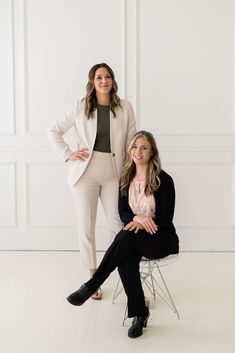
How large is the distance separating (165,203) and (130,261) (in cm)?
39

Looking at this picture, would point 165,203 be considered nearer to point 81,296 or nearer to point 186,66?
point 81,296

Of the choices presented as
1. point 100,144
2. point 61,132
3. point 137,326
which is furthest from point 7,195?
point 137,326

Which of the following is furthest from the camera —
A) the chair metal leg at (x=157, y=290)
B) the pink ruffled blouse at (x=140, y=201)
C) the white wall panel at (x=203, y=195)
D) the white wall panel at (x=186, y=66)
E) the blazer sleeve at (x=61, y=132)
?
the white wall panel at (x=203, y=195)

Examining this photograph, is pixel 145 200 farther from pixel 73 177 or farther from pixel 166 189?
pixel 73 177

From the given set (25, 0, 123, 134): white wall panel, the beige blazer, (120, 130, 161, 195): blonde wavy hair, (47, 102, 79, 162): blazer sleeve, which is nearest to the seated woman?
(120, 130, 161, 195): blonde wavy hair

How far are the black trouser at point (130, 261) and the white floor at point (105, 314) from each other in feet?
0.67

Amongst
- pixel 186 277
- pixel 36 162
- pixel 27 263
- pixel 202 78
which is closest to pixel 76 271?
pixel 27 263

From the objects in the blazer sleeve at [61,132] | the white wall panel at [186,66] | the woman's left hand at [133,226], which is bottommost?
the woman's left hand at [133,226]

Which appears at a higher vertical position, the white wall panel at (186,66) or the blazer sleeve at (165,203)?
the white wall panel at (186,66)

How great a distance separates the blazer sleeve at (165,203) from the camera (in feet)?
8.18

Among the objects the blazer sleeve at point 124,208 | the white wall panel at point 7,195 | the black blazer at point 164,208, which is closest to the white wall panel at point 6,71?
the white wall panel at point 7,195

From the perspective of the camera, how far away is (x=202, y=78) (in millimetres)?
4027

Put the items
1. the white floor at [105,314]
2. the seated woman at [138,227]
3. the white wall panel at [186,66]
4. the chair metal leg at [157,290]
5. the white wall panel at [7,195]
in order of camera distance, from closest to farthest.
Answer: the white floor at [105,314] < the seated woman at [138,227] < the chair metal leg at [157,290] < the white wall panel at [186,66] < the white wall panel at [7,195]

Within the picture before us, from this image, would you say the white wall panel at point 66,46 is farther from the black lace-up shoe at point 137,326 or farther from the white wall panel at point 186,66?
the black lace-up shoe at point 137,326
